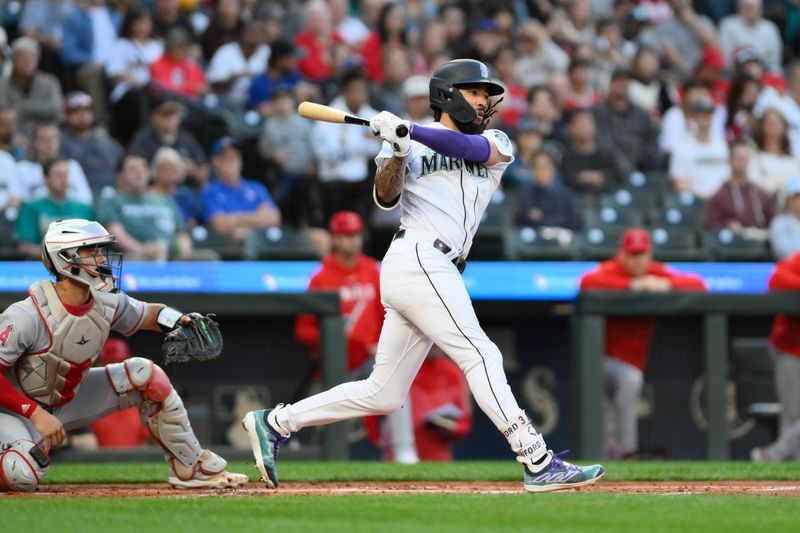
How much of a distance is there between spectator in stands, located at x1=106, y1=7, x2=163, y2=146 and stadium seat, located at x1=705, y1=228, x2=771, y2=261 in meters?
4.85

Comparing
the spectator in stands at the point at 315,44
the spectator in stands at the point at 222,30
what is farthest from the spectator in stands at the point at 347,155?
the spectator in stands at the point at 222,30

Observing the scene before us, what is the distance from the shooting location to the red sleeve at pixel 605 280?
33.2ft

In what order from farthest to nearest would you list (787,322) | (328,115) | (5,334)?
(787,322)
(5,334)
(328,115)

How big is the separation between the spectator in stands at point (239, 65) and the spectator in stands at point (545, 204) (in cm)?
281

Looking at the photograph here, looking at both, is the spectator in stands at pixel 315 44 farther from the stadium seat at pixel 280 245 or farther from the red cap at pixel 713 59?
the red cap at pixel 713 59

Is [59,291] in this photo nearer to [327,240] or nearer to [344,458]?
[344,458]

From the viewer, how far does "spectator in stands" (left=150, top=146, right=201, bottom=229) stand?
36.6 feet

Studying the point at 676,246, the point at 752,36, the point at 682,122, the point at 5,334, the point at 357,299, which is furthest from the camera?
the point at 752,36

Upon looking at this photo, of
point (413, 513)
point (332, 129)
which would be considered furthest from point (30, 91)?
point (413, 513)

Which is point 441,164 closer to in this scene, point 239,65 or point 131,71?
point 131,71

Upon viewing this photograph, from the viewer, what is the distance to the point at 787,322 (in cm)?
985

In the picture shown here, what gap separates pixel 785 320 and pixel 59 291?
17.4 feet

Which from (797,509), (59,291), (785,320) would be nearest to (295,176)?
(785,320)

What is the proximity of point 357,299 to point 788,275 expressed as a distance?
294 centimetres
